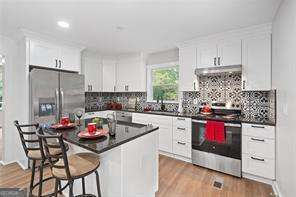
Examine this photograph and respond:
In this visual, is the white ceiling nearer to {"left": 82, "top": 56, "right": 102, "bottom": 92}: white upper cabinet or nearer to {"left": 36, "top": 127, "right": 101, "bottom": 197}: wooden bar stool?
{"left": 82, "top": 56, "right": 102, "bottom": 92}: white upper cabinet

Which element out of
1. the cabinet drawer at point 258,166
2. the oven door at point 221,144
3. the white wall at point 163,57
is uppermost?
the white wall at point 163,57

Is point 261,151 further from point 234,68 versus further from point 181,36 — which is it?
point 181,36

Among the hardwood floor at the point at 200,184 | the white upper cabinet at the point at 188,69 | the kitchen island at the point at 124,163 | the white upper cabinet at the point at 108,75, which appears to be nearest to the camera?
the kitchen island at the point at 124,163

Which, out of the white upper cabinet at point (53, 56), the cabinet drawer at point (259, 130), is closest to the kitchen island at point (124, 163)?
the cabinet drawer at point (259, 130)

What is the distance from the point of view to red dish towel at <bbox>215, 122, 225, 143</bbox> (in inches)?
105

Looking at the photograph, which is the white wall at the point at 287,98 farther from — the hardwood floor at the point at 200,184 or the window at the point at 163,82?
the window at the point at 163,82

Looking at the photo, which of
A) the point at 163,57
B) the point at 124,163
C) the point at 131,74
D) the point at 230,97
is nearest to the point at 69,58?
the point at 131,74

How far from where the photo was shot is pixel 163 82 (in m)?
4.35

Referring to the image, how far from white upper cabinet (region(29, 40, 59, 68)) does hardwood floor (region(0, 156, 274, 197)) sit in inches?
78.7

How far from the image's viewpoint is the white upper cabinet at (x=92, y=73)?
14.0ft

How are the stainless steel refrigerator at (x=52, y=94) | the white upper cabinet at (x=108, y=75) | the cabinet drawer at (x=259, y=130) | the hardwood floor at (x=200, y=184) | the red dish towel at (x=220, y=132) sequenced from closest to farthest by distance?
1. the hardwood floor at (x=200, y=184)
2. the cabinet drawer at (x=259, y=130)
3. the red dish towel at (x=220, y=132)
4. the stainless steel refrigerator at (x=52, y=94)
5. the white upper cabinet at (x=108, y=75)

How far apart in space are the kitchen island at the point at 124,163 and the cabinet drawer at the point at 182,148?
1.38 metres

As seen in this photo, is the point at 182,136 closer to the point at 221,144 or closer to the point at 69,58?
the point at 221,144

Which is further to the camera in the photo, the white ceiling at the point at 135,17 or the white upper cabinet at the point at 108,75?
the white upper cabinet at the point at 108,75
